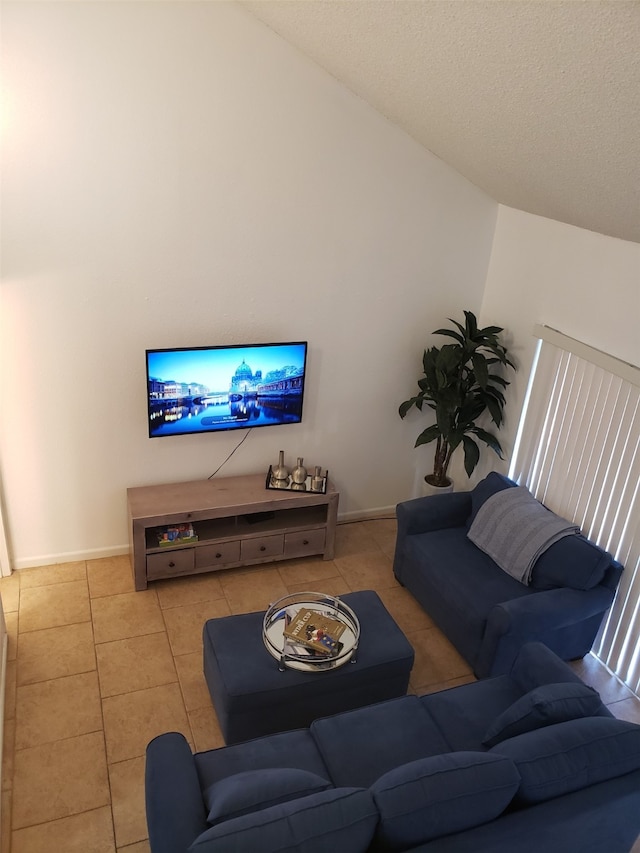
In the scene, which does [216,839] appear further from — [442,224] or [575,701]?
[442,224]

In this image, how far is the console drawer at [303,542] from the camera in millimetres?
4867

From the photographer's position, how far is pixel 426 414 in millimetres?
5410

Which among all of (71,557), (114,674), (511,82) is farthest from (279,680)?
(511,82)

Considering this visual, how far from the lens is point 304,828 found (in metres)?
2.26

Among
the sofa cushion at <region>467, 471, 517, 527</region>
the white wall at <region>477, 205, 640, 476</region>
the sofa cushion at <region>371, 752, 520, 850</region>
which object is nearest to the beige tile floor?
the sofa cushion at <region>467, 471, 517, 527</region>

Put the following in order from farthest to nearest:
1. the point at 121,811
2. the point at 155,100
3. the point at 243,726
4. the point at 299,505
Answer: the point at 299,505 < the point at 155,100 < the point at 243,726 < the point at 121,811

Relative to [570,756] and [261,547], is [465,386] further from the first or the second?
[570,756]

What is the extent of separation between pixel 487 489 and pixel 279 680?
1.99 m

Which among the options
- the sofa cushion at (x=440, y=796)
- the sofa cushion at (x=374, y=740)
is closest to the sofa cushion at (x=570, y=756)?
the sofa cushion at (x=440, y=796)

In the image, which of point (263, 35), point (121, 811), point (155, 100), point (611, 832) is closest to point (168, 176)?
point (155, 100)

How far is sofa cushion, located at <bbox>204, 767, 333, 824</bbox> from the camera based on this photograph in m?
2.48

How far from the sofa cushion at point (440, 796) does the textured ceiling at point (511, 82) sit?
2259 millimetres

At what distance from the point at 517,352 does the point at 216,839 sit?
354 centimetres

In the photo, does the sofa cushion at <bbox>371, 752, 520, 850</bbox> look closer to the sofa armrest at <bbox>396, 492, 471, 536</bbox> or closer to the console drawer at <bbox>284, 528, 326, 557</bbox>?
the sofa armrest at <bbox>396, 492, 471, 536</bbox>
